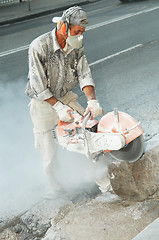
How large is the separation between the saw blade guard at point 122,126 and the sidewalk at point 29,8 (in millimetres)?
12202

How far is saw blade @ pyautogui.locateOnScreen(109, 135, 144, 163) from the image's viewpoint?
13.2 ft

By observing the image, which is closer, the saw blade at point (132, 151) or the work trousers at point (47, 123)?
the saw blade at point (132, 151)

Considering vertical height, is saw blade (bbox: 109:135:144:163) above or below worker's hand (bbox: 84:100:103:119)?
below

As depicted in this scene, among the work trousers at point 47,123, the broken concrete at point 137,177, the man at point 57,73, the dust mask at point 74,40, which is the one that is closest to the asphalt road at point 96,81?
the broken concrete at point 137,177

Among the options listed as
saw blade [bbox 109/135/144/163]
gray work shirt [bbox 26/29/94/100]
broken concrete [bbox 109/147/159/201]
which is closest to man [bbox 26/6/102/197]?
gray work shirt [bbox 26/29/94/100]

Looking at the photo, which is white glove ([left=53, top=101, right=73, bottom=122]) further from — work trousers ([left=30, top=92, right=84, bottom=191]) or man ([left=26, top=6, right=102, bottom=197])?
work trousers ([left=30, top=92, right=84, bottom=191])

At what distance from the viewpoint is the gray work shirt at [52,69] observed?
155 inches

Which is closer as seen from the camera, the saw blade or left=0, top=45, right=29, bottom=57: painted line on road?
the saw blade

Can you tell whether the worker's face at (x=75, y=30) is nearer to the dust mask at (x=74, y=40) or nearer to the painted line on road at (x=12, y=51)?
the dust mask at (x=74, y=40)

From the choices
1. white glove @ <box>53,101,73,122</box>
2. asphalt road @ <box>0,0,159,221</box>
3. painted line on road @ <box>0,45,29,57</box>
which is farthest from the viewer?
painted line on road @ <box>0,45,29,57</box>

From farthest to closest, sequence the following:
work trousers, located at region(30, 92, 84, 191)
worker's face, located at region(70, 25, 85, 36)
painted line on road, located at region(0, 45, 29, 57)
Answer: painted line on road, located at region(0, 45, 29, 57) < work trousers, located at region(30, 92, 84, 191) < worker's face, located at region(70, 25, 85, 36)

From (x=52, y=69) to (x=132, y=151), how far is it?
1.16 m

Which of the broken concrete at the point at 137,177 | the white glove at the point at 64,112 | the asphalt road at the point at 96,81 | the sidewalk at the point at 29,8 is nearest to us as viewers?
the white glove at the point at 64,112

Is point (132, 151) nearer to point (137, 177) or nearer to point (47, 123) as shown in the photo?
point (137, 177)
